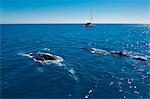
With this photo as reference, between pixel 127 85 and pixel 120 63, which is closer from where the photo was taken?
pixel 127 85

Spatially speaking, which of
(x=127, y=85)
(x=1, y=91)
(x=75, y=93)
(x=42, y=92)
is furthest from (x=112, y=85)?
(x=1, y=91)

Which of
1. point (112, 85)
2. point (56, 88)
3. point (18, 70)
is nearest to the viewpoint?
point (56, 88)

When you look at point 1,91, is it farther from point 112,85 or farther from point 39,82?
point 112,85

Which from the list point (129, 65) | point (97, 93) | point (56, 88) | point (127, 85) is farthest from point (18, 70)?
point (129, 65)

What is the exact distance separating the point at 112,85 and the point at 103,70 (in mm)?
8141

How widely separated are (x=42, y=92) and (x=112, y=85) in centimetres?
1077

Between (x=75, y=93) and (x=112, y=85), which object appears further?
(x=112, y=85)

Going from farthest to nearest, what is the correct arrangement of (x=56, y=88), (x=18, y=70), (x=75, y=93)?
(x=18, y=70) → (x=56, y=88) → (x=75, y=93)

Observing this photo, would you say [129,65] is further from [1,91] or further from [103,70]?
[1,91]

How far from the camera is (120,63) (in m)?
42.4

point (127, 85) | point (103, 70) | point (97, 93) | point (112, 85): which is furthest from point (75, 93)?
point (103, 70)

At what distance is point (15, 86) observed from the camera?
2780cm

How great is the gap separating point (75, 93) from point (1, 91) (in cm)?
1039

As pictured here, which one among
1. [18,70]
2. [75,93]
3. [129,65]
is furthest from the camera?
[129,65]
